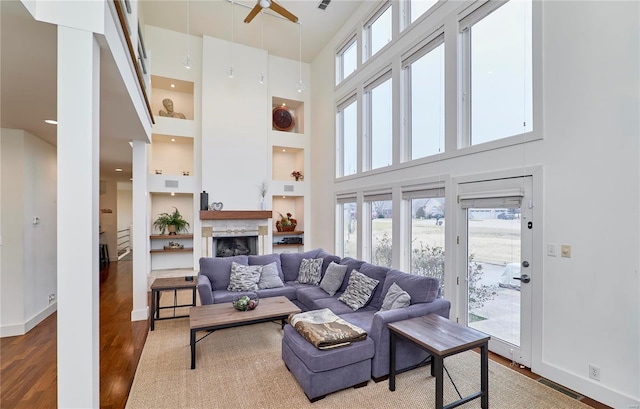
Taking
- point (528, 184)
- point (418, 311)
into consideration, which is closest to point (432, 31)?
point (528, 184)

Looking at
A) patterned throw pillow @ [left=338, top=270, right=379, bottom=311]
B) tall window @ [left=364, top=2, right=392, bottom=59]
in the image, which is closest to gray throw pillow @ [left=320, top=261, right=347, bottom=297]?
patterned throw pillow @ [left=338, top=270, right=379, bottom=311]

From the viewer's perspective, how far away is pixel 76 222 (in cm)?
175

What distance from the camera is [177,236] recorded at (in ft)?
22.2

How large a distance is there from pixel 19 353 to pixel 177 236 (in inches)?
142

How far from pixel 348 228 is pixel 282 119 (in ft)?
11.7

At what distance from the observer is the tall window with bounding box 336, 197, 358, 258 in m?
6.12

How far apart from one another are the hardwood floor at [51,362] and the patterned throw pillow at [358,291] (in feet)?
7.75

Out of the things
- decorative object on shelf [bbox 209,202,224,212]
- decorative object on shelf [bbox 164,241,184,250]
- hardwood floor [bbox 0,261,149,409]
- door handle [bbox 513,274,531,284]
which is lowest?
hardwood floor [bbox 0,261,149,409]

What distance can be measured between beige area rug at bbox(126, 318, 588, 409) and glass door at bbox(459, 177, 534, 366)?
15.7 inches

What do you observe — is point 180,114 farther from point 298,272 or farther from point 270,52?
point 298,272

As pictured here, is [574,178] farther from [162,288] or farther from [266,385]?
[162,288]

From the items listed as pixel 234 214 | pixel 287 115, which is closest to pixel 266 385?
pixel 234 214

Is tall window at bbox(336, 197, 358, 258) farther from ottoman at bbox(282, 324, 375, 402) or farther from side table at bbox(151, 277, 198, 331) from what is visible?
ottoman at bbox(282, 324, 375, 402)

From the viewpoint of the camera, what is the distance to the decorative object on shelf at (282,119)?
7938 millimetres
